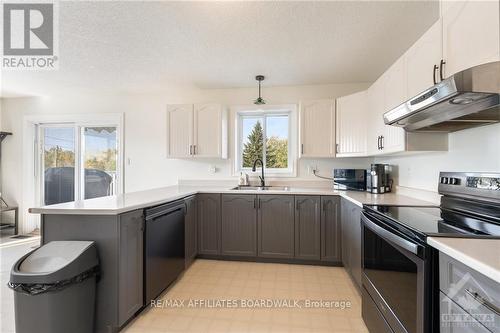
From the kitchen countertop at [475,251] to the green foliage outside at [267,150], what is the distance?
2761mm

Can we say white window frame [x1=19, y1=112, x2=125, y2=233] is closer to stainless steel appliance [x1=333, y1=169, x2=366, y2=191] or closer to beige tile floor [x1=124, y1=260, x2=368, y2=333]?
beige tile floor [x1=124, y1=260, x2=368, y2=333]

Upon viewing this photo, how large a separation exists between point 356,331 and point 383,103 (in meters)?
1.96

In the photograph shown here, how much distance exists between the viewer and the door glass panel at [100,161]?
411 centimetres

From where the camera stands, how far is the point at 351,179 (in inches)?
119

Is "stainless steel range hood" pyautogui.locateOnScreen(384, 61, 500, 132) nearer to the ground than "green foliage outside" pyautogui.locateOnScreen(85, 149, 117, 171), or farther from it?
farther from it

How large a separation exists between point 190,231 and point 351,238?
1.73 metres

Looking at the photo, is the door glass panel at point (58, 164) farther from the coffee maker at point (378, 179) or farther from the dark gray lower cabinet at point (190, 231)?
the coffee maker at point (378, 179)

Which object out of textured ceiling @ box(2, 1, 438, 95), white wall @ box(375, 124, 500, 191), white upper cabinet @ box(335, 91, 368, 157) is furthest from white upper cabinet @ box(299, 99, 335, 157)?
white wall @ box(375, 124, 500, 191)

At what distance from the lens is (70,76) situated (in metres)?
3.26

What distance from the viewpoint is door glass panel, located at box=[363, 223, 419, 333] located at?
1122 mm

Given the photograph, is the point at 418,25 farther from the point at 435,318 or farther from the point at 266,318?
the point at 266,318

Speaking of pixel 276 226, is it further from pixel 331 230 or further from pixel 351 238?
pixel 351 238

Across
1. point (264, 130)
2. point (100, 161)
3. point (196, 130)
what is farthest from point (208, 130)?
point (100, 161)

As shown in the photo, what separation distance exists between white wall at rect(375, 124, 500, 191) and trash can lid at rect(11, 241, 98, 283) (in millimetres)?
2590
